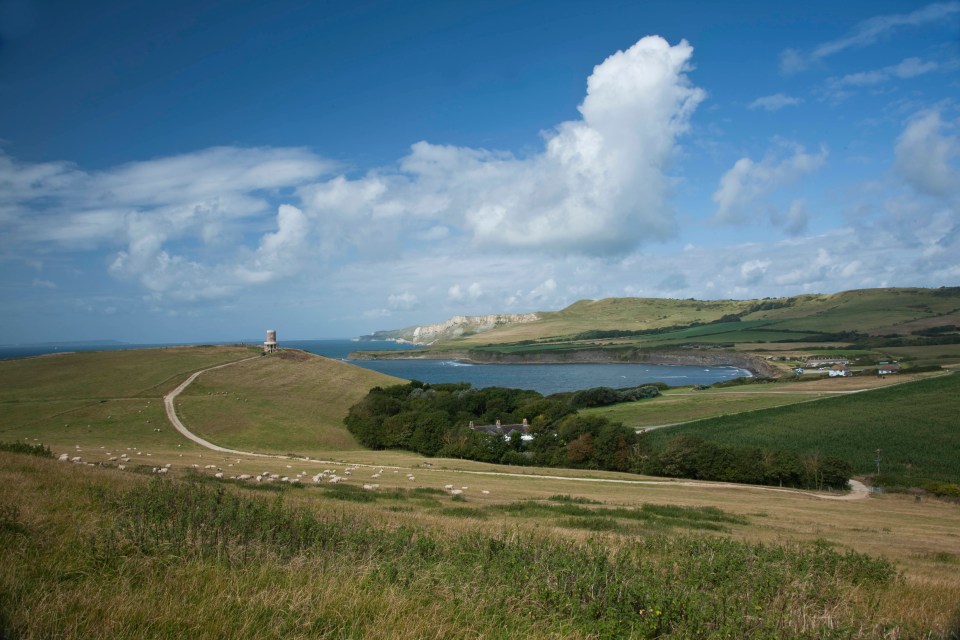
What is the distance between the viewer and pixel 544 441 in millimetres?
61312

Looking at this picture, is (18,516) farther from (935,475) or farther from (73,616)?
(935,475)

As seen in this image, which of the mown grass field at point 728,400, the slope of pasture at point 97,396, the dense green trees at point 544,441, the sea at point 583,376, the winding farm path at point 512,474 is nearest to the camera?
the winding farm path at point 512,474

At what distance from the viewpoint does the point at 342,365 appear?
85500 mm

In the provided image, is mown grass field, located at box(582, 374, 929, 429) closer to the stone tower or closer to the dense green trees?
the dense green trees

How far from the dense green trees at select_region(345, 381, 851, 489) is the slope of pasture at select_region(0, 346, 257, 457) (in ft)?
69.6

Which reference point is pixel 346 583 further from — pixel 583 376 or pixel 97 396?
pixel 583 376

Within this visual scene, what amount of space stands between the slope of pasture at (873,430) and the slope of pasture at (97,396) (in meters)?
51.2

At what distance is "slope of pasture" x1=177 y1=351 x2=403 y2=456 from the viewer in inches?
2080

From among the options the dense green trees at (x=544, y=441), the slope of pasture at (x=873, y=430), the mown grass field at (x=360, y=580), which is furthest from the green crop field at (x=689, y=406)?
the mown grass field at (x=360, y=580)

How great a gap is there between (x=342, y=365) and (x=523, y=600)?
82931 millimetres

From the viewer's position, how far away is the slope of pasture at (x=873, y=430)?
50938mm

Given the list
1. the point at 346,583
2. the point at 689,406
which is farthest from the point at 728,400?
the point at 346,583

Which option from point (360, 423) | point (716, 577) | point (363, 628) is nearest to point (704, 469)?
point (360, 423)

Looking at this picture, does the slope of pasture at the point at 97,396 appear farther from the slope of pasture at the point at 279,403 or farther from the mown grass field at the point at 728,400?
the mown grass field at the point at 728,400
